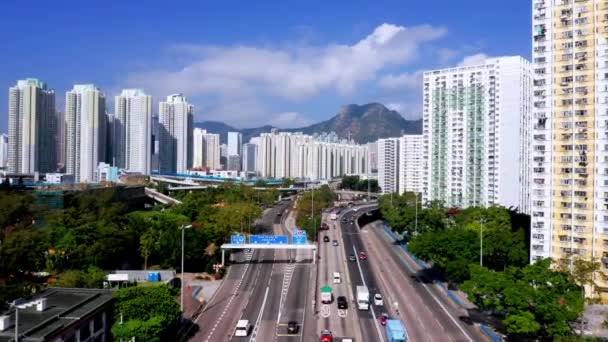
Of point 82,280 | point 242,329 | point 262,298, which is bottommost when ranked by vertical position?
point 262,298

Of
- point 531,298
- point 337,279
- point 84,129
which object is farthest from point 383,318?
point 84,129

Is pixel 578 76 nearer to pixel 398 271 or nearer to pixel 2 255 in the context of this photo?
pixel 398 271

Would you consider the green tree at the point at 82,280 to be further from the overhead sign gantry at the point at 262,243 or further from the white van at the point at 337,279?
the white van at the point at 337,279

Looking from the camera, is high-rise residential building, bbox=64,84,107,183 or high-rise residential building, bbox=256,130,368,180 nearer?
high-rise residential building, bbox=64,84,107,183

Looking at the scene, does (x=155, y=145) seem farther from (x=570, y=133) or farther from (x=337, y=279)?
(x=570, y=133)

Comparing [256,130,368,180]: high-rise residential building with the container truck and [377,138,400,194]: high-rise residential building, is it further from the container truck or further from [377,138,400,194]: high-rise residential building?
the container truck

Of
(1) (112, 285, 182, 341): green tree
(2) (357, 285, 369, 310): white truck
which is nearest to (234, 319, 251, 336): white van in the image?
(1) (112, 285, 182, 341): green tree

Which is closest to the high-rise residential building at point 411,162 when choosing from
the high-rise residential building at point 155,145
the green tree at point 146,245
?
the high-rise residential building at point 155,145
